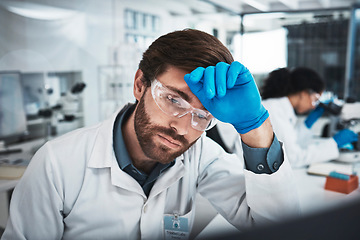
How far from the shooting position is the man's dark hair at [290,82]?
2848 mm

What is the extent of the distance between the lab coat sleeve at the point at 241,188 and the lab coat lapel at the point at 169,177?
0.16m

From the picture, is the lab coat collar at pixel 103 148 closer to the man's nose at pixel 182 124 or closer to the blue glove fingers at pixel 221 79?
the man's nose at pixel 182 124

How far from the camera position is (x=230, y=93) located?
1.02 m

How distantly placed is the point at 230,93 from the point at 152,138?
1.20 ft

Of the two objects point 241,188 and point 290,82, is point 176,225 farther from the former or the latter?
point 290,82

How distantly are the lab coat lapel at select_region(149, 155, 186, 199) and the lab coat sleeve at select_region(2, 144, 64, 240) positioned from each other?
0.36m

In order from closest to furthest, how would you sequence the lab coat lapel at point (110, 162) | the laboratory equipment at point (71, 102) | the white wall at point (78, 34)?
the lab coat lapel at point (110, 162) → the white wall at point (78, 34) → the laboratory equipment at point (71, 102)

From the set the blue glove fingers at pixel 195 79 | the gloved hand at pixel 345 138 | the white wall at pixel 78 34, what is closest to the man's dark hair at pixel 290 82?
the gloved hand at pixel 345 138

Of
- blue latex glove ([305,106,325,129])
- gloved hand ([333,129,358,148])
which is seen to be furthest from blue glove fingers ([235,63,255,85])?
blue latex glove ([305,106,325,129])

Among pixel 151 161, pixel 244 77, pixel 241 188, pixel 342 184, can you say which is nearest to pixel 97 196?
pixel 151 161

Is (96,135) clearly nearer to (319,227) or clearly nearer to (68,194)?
(68,194)

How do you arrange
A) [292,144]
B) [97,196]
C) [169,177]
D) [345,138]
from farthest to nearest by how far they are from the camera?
[345,138] → [292,144] → [169,177] → [97,196]

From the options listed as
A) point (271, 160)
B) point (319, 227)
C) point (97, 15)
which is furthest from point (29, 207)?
point (97, 15)

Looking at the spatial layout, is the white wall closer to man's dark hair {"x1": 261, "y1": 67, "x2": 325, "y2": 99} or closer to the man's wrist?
man's dark hair {"x1": 261, "y1": 67, "x2": 325, "y2": 99}
